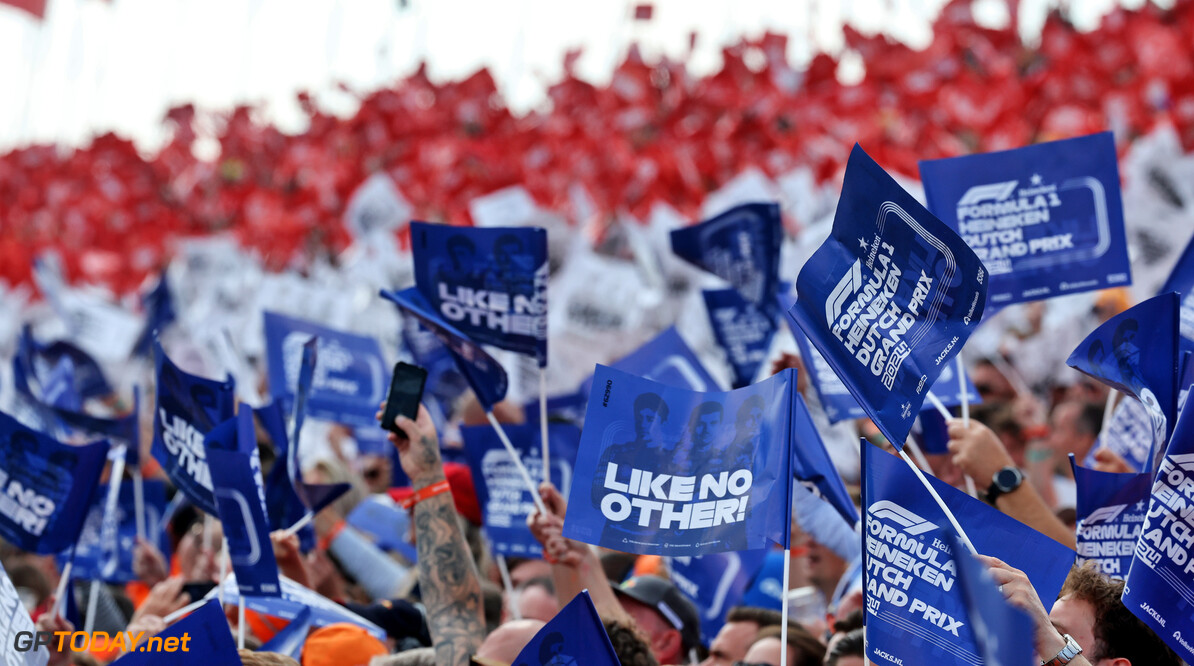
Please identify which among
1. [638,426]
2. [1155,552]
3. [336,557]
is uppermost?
[638,426]

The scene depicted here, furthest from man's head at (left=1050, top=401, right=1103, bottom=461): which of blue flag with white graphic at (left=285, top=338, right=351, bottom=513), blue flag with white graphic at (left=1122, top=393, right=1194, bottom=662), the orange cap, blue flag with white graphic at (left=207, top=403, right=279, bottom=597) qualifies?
blue flag with white graphic at (left=207, top=403, right=279, bottom=597)

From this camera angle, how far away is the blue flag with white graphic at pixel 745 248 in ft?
18.0

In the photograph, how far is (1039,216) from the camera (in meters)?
4.08

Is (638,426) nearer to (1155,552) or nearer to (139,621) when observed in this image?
(1155,552)

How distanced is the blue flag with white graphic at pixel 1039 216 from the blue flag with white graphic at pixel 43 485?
3182 mm

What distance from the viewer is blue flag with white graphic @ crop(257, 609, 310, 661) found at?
382cm

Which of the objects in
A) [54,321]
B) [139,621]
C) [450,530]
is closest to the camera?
[450,530]

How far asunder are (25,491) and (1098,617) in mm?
3612

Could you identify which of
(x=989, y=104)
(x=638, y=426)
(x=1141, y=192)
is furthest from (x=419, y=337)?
(x=989, y=104)

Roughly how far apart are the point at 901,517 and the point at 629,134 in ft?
43.9

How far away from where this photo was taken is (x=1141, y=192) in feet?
27.3

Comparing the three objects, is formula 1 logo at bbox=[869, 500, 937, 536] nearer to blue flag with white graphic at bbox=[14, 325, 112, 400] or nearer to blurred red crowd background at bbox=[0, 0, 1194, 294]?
blue flag with white graphic at bbox=[14, 325, 112, 400]

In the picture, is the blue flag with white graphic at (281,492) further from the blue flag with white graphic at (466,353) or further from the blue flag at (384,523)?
the blue flag at (384,523)

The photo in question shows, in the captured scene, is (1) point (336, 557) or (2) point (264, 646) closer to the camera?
(2) point (264, 646)
